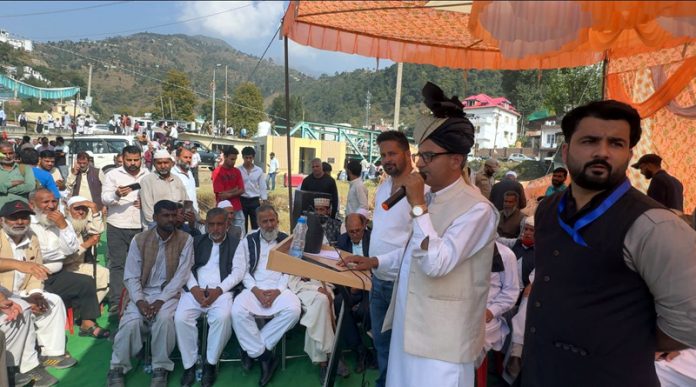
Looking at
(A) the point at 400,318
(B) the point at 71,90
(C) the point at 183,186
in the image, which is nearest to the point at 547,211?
(A) the point at 400,318

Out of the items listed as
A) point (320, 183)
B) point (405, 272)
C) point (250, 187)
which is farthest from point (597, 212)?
point (250, 187)

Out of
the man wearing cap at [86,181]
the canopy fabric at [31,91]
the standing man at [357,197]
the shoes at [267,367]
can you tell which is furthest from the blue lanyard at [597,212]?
the canopy fabric at [31,91]

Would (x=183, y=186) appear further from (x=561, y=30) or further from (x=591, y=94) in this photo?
(x=591, y=94)

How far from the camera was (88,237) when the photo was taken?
216 inches

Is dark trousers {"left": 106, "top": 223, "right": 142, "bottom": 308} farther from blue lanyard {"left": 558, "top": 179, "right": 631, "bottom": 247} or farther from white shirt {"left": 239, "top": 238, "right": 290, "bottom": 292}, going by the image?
blue lanyard {"left": 558, "top": 179, "right": 631, "bottom": 247}

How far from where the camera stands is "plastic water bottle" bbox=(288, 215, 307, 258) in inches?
95.1

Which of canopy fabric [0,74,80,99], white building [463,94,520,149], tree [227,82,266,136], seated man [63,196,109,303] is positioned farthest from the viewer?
tree [227,82,266,136]

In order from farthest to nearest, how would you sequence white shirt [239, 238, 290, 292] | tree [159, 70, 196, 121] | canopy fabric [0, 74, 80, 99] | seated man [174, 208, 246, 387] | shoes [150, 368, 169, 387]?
tree [159, 70, 196, 121], canopy fabric [0, 74, 80, 99], white shirt [239, 238, 290, 292], seated man [174, 208, 246, 387], shoes [150, 368, 169, 387]

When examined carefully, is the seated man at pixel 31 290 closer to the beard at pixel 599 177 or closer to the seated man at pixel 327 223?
the seated man at pixel 327 223

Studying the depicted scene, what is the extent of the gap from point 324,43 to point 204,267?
250 centimetres

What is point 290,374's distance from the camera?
4.05 metres

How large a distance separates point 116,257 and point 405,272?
4171mm

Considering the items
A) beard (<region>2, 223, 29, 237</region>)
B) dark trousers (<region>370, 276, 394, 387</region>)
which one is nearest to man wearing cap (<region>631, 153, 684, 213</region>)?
dark trousers (<region>370, 276, 394, 387</region>)

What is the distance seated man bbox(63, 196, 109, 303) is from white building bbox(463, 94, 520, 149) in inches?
2040
